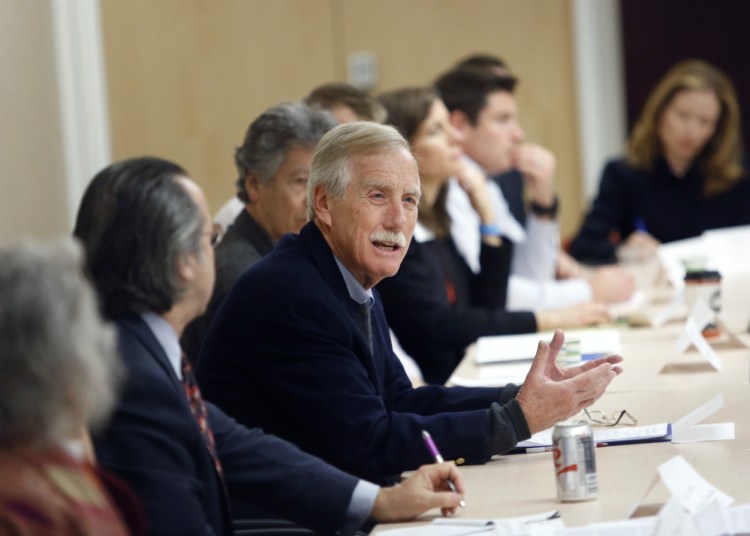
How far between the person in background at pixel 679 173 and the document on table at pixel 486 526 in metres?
3.70

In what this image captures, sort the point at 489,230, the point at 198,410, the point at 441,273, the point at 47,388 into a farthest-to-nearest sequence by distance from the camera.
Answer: the point at 489,230 < the point at 441,273 < the point at 198,410 < the point at 47,388

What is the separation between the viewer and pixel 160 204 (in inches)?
67.7

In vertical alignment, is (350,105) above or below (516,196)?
above

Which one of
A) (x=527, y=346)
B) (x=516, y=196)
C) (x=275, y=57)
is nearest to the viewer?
(x=527, y=346)

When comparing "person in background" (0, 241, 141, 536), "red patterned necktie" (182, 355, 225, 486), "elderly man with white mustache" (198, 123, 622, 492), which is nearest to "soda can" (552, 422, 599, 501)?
"elderly man with white mustache" (198, 123, 622, 492)

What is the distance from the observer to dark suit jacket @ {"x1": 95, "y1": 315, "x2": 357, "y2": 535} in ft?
5.38

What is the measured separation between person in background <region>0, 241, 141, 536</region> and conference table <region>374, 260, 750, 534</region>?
63cm

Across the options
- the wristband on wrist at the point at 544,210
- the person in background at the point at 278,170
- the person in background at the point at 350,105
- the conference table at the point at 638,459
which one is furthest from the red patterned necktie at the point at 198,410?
the wristband on wrist at the point at 544,210

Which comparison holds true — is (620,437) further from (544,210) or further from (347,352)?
(544,210)

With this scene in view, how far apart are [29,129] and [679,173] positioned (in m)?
2.80

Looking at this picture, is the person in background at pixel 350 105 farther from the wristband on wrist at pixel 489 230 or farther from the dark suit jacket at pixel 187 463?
the dark suit jacket at pixel 187 463

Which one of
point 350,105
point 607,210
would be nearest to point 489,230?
point 350,105

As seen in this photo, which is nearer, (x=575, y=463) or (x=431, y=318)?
(x=575, y=463)

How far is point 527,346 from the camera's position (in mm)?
3215
